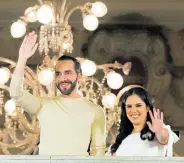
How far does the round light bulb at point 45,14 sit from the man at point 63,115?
3029mm

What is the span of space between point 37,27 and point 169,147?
6.37 m

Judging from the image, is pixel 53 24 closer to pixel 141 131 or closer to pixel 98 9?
pixel 98 9

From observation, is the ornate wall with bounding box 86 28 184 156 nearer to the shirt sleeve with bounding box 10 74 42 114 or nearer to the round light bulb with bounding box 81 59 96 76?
the round light bulb with bounding box 81 59 96 76

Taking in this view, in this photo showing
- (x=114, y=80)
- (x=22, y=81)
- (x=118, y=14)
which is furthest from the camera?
(x=118, y=14)

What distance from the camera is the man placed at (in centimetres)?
367

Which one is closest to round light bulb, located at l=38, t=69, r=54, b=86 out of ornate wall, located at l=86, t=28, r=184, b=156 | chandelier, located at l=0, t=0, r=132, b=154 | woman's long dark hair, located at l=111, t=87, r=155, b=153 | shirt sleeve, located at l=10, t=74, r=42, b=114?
chandelier, located at l=0, t=0, r=132, b=154

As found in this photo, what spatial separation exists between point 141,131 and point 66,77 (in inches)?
20.7

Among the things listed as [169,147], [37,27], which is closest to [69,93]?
[169,147]

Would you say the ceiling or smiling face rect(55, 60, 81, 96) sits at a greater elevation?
the ceiling

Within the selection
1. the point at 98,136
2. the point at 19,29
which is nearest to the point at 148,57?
the point at 19,29

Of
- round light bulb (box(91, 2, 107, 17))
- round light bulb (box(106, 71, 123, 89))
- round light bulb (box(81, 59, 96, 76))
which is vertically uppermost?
round light bulb (box(91, 2, 107, 17))

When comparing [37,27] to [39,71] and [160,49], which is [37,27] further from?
[39,71]

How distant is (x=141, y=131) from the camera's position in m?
3.87

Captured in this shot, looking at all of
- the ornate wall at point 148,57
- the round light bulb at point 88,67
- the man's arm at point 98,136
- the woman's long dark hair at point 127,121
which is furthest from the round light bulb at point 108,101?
the man's arm at point 98,136
